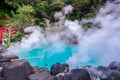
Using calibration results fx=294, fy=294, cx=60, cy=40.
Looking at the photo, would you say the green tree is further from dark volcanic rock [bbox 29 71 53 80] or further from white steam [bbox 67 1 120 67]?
dark volcanic rock [bbox 29 71 53 80]

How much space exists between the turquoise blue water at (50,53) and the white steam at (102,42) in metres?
0.36

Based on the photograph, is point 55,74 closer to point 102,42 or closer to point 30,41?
point 30,41

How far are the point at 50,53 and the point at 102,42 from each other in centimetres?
233

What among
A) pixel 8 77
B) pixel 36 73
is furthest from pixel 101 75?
pixel 8 77

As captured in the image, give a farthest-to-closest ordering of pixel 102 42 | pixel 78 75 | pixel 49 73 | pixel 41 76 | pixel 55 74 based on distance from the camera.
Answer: pixel 102 42
pixel 55 74
pixel 49 73
pixel 41 76
pixel 78 75

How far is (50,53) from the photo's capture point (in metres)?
11.4

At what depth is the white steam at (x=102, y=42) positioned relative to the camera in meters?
10.5

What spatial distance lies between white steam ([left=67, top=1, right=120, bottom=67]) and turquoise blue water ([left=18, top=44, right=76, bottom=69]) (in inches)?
14.1

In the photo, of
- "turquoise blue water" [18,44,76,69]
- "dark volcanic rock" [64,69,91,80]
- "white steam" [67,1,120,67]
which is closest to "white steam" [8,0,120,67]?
"white steam" [67,1,120,67]

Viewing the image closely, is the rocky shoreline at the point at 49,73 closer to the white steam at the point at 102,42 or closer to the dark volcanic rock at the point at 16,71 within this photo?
the dark volcanic rock at the point at 16,71

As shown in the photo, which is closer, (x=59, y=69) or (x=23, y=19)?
(x=59, y=69)

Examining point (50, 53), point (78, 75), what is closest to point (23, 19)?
point (50, 53)

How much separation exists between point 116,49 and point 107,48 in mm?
364

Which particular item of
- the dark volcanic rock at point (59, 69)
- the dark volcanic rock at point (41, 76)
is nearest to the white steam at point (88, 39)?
the dark volcanic rock at point (59, 69)
